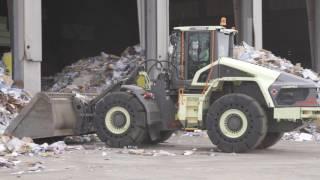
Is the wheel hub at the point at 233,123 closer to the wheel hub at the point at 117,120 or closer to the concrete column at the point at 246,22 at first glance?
the wheel hub at the point at 117,120

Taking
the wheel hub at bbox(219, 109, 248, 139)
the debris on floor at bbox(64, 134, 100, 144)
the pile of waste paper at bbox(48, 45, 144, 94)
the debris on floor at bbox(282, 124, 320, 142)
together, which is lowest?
the debris on floor at bbox(282, 124, 320, 142)

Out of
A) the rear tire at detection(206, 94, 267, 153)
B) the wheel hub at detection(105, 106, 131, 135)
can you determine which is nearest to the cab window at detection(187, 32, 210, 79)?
the rear tire at detection(206, 94, 267, 153)

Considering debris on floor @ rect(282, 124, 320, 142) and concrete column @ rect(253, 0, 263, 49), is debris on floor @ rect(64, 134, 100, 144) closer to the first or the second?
debris on floor @ rect(282, 124, 320, 142)

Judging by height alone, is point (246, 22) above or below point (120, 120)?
above

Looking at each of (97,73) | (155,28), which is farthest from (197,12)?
(155,28)

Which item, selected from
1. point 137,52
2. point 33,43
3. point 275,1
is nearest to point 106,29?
point 275,1

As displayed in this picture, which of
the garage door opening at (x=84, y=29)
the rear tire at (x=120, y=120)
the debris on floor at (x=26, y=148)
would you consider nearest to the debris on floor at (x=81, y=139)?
the rear tire at (x=120, y=120)

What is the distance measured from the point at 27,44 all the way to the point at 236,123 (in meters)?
8.32

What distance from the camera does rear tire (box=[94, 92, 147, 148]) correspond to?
45.5 ft

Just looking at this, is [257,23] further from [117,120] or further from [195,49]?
[117,120]

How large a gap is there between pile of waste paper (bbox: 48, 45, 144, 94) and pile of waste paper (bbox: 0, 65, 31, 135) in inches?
175

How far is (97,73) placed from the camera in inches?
987

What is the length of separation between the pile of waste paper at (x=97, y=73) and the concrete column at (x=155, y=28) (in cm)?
141

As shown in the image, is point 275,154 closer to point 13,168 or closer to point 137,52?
point 13,168
